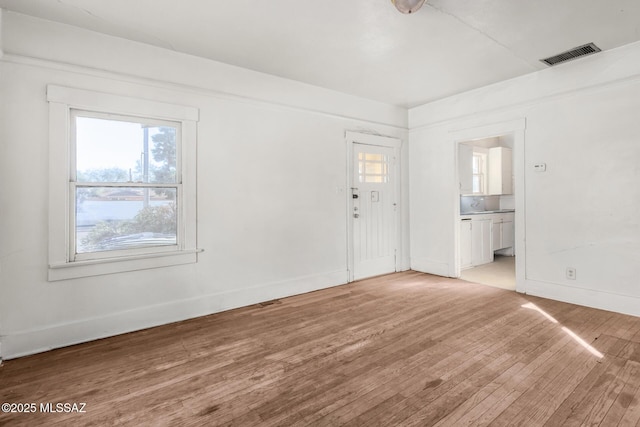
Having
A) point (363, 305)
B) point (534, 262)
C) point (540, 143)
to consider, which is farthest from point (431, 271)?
point (540, 143)

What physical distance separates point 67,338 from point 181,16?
2.93 metres

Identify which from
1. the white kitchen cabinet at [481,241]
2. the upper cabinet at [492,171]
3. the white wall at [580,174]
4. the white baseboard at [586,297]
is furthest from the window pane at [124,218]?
the upper cabinet at [492,171]

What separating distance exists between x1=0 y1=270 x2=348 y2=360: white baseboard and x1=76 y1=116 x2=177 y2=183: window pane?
129cm

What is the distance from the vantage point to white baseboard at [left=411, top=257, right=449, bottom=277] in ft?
16.3

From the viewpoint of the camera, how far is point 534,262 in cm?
393

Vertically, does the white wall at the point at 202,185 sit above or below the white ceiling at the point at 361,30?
below

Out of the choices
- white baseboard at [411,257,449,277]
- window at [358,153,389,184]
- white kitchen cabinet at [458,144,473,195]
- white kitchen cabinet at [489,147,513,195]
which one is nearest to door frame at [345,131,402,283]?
window at [358,153,389,184]

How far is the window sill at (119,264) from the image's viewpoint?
2.73m

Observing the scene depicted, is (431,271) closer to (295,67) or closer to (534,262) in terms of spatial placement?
(534,262)

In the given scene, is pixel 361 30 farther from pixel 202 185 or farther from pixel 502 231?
pixel 502 231

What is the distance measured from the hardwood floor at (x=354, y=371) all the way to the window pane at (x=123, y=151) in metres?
1.52

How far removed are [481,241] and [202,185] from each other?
193 inches

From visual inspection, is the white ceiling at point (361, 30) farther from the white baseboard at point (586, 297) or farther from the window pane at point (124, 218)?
the white baseboard at point (586, 297)

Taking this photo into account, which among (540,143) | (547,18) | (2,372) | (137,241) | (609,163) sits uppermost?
(547,18)
